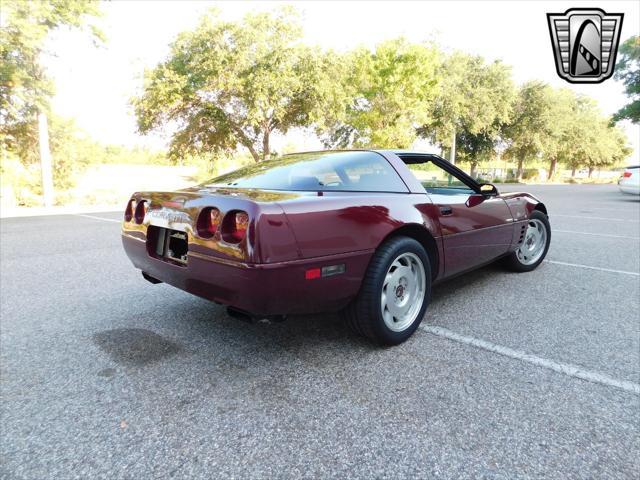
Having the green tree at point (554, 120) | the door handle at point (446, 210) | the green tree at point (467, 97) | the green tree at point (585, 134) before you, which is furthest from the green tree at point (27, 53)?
the green tree at point (585, 134)

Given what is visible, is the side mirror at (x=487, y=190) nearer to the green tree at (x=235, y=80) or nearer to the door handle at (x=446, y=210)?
the door handle at (x=446, y=210)

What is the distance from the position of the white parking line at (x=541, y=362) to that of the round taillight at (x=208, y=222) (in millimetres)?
1641

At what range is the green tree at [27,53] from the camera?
38.8 feet

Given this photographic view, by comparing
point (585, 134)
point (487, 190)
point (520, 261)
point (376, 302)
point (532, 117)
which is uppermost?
point (532, 117)

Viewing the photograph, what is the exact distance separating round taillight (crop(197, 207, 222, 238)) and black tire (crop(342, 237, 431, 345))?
0.90 m

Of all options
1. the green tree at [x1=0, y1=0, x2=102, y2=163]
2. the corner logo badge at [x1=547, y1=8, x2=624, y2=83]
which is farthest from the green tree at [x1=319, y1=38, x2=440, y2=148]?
the corner logo badge at [x1=547, y1=8, x2=624, y2=83]

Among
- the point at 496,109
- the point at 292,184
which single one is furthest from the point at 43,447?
the point at 496,109

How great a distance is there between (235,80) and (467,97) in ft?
56.6

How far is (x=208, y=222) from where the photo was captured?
2211mm

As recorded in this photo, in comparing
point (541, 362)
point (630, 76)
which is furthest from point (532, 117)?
point (541, 362)

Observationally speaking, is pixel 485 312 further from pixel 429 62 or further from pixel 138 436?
pixel 429 62

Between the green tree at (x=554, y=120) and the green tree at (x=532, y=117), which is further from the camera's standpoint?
the green tree at (x=554, y=120)

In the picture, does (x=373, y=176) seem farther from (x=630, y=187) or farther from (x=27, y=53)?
(x=630, y=187)

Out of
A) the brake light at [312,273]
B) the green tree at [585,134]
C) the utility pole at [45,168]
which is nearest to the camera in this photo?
the brake light at [312,273]
